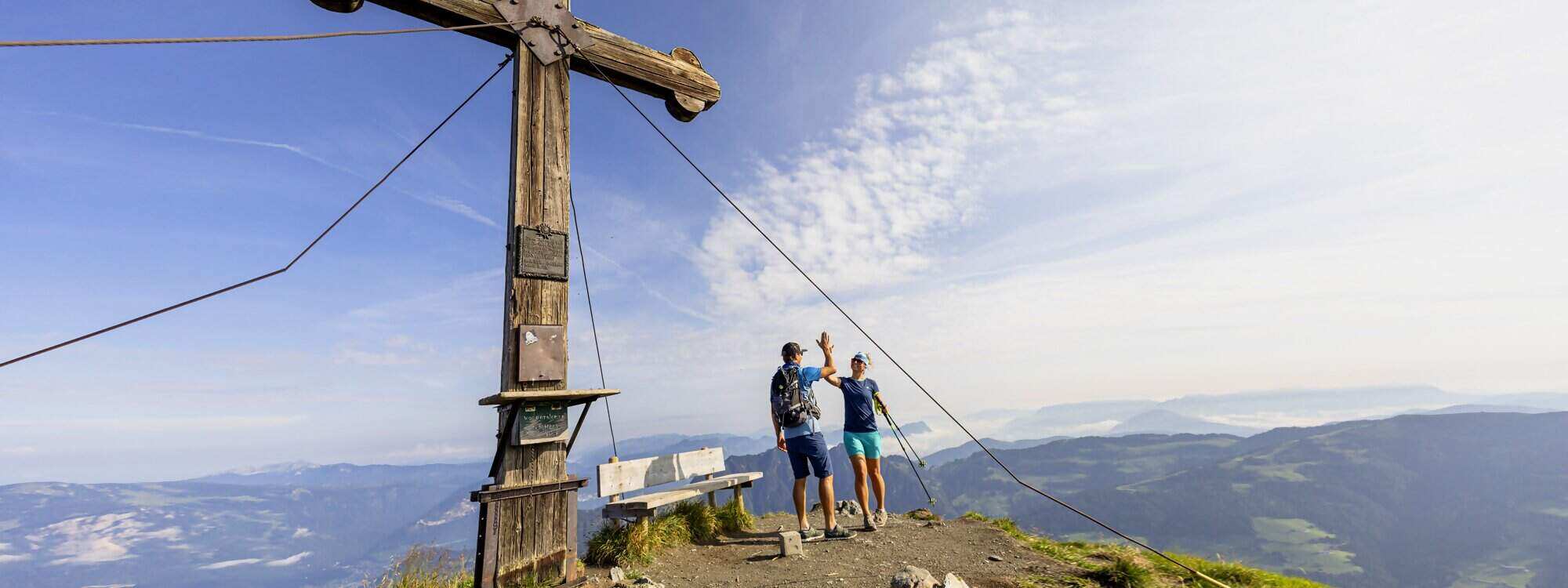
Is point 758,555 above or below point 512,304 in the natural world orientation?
below

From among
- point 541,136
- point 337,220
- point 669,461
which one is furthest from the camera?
point 669,461

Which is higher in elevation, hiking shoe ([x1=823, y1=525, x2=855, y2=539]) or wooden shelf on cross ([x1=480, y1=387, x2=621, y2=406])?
wooden shelf on cross ([x1=480, y1=387, x2=621, y2=406])

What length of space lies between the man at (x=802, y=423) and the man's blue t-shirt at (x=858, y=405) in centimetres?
54

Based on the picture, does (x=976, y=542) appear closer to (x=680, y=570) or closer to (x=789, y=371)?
(x=789, y=371)

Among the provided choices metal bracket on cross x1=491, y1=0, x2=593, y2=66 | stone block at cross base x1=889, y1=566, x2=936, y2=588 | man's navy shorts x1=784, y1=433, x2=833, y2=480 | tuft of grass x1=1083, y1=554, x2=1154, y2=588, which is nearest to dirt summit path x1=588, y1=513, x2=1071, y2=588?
tuft of grass x1=1083, y1=554, x2=1154, y2=588

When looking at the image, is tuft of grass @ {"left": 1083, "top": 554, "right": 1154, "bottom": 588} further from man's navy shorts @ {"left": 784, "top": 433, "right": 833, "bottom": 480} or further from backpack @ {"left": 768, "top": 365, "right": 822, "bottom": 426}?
backpack @ {"left": 768, "top": 365, "right": 822, "bottom": 426}

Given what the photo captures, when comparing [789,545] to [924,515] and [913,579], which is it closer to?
[913,579]

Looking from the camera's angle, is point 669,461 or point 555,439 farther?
point 669,461

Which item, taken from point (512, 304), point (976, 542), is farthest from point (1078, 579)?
point (512, 304)

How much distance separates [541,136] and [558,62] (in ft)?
3.04

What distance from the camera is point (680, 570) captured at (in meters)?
7.81

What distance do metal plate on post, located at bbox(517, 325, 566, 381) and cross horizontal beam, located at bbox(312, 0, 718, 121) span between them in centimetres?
309

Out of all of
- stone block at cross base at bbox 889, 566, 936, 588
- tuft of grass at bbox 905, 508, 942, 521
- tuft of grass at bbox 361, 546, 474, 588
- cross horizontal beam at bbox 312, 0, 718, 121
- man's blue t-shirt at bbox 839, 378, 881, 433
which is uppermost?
cross horizontal beam at bbox 312, 0, 718, 121

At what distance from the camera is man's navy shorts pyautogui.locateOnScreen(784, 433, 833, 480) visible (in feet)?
27.7
